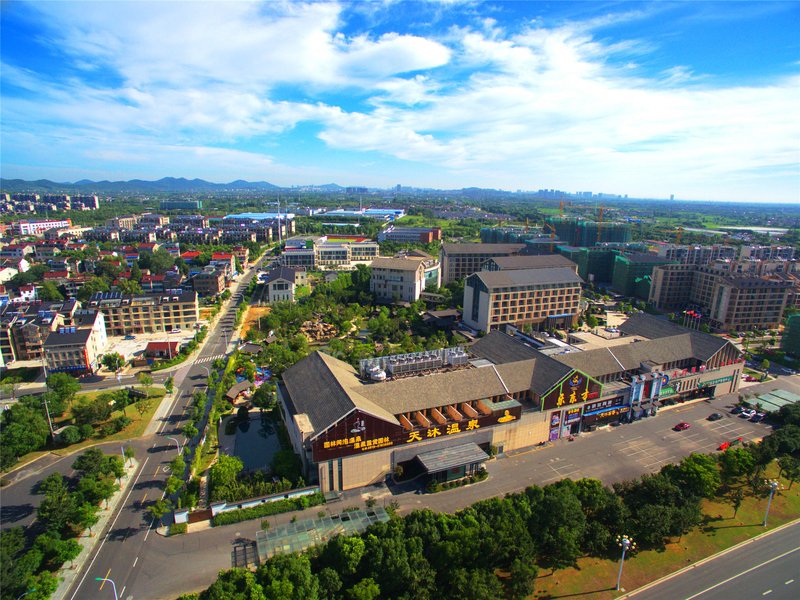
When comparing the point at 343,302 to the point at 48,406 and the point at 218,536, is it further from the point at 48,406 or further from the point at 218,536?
the point at 218,536

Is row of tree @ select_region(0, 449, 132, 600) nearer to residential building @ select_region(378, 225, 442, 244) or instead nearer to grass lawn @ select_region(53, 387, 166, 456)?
grass lawn @ select_region(53, 387, 166, 456)

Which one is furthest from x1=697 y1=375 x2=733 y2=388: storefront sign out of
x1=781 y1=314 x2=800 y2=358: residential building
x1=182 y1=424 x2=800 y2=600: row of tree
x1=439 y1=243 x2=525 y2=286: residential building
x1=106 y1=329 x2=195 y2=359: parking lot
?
x1=106 y1=329 x2=195 y2=359: parking lot

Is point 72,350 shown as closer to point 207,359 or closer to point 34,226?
point 207,359

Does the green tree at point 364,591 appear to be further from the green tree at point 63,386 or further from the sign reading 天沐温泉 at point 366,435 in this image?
the green tree at point 63,386

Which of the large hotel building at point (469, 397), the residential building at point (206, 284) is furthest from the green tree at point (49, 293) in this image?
the large hotel building at point (469, 397)

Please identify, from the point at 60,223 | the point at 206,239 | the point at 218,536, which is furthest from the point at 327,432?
the point at 60,223

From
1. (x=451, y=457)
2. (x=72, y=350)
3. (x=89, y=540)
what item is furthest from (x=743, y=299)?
(x=72, y=350)

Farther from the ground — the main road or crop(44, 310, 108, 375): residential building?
crop(44, 310, 108, 375): residential building
